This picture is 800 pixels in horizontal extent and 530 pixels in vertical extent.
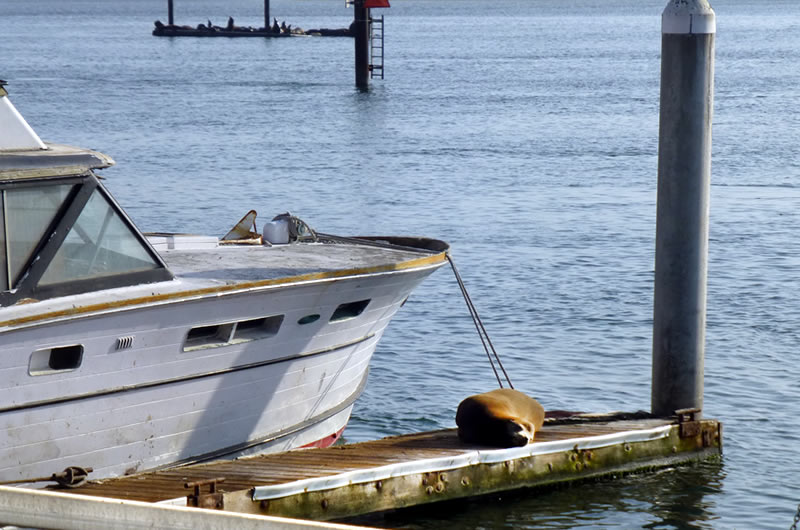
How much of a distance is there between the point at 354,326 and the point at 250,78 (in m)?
57.0

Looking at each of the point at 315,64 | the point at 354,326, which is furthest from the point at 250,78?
the point at 354,326

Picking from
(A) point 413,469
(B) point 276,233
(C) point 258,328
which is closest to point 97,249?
(C) point 258,328

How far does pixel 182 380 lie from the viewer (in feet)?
30.6

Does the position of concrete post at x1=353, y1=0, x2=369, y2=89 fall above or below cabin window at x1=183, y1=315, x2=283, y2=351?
above

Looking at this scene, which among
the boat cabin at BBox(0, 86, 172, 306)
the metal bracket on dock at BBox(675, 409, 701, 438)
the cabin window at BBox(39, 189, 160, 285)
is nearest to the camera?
the boat cabin at BBox(0, 86, 172, 306)

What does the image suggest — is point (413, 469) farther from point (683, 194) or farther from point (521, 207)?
point (521, 207)

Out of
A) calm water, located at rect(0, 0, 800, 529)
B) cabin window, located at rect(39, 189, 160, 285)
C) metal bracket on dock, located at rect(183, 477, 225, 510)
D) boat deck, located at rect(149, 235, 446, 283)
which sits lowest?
calm water, located at rect(0, 0, 800, 529)

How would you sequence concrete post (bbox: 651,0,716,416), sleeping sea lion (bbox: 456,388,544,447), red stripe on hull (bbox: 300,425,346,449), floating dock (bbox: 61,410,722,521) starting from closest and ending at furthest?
floating dock (bbox: 61,410,722,521), sleeping sea lion (bbox: 456,388,544,447), concrete post (bbox: 651,0,716,416), red stripe on hull (bbox: 300,425,346,449)

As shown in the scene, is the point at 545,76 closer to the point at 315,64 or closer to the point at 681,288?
the point at 315,64

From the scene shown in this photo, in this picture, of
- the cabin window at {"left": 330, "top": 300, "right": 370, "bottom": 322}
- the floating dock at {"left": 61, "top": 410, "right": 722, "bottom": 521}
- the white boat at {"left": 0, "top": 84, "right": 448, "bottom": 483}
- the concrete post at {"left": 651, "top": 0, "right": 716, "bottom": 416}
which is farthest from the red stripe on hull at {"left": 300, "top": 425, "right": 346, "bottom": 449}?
the concrete post at {"left": 651, "top": 0, "right": 716, "bottom": 416}

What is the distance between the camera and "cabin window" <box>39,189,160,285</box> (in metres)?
9.01

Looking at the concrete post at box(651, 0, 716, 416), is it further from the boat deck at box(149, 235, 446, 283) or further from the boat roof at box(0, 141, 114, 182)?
the boat roof at box(0, 141, 114, 182)

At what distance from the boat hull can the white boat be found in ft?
0.04

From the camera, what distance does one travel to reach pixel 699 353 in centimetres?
1073
